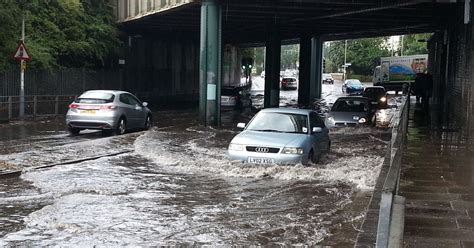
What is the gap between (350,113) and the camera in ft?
69.2

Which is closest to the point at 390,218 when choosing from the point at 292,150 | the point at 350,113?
the point at 292,150

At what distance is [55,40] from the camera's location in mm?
29031

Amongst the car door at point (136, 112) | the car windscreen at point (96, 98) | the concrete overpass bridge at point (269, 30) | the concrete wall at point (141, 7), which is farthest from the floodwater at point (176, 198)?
the concrete wall at point (141, 7)

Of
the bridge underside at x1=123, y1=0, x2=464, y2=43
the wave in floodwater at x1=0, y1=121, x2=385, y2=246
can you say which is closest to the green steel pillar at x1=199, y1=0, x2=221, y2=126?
the bridge underside at x1=123, y1=0, x2=464, y2=43

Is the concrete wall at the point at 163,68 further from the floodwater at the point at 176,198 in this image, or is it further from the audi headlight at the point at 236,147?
the audi headlight at the point at 236,147

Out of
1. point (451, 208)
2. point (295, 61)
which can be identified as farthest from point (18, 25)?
point (295, 61)

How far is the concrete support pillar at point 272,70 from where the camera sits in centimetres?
3812

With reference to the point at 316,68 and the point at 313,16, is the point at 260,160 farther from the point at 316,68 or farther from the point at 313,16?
the point at 316,68

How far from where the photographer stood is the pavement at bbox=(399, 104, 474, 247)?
661cm

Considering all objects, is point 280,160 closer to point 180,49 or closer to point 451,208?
point 451,208

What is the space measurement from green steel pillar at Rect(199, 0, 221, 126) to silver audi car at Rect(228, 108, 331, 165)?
380 inches

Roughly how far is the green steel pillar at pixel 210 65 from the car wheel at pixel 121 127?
459cm

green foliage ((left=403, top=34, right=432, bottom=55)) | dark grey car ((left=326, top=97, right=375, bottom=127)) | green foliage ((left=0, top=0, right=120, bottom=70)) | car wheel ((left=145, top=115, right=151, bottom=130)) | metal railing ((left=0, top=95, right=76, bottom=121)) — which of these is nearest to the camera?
dark grey car ((left=326, top=97, right=375, bottom=127))

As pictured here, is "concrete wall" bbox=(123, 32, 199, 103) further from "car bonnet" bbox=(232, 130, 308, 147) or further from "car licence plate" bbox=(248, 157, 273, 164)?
"car licence plate" bbox=(248, 157, 273, 164)
